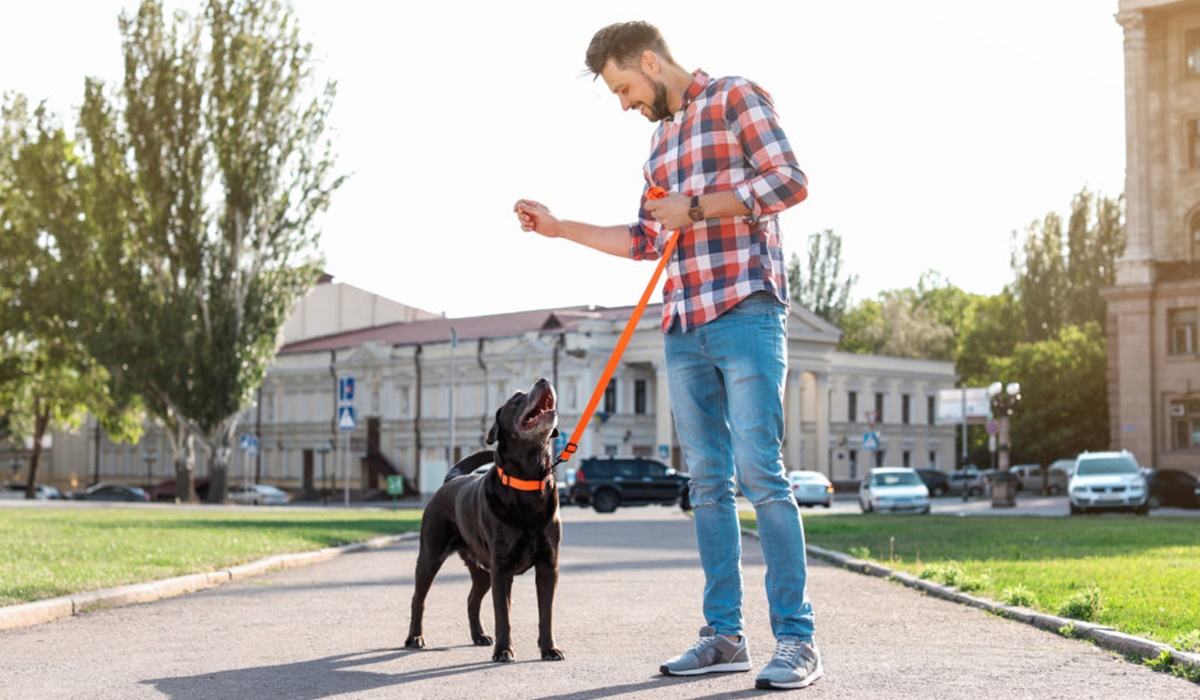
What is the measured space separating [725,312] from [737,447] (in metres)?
0.54

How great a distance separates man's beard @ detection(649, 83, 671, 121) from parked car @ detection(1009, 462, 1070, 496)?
234 ft

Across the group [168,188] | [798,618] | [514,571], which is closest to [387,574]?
[514,571]

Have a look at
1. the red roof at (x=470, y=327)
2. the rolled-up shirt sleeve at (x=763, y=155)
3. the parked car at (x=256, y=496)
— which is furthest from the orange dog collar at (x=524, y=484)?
the red roof at (x=470, y=327)

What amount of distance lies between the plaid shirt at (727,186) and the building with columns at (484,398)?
7023 cm

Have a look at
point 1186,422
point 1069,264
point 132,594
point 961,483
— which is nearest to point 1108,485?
point 1186,422

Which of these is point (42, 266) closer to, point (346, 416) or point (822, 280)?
point (346, 416)

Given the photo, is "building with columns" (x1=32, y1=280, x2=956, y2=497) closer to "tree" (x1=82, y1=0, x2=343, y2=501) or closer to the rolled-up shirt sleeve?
"tree" (x1=82, y1=0, x2=343, y2=501)

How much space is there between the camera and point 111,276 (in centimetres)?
4700

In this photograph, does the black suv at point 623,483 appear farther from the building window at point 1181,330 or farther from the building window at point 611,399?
the building window at point 611,399

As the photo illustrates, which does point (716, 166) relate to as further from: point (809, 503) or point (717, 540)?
point (809, 503)

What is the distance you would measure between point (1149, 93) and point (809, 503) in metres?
18.2

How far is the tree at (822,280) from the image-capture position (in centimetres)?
9775

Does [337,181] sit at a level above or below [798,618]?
above

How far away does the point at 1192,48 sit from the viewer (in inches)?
2082
